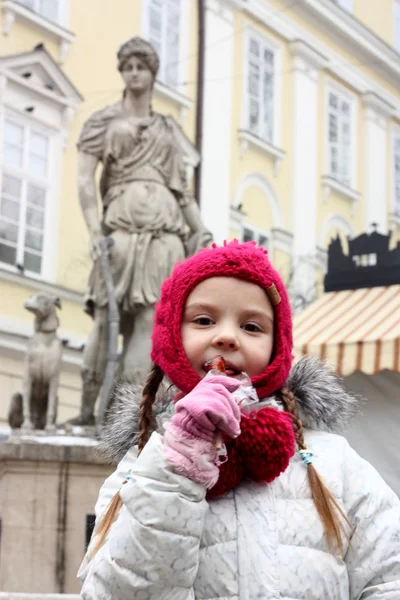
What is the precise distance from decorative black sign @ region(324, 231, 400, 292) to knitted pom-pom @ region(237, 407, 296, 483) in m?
4.00

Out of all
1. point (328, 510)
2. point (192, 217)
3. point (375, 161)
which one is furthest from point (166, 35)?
point (328, 510)

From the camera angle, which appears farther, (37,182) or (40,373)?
(37,182)

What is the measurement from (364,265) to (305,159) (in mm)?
15583

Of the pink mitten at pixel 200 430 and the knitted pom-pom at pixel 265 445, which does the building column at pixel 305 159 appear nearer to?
the knitted pom-pom at pixel 265 445

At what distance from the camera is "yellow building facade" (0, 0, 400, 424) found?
15391 millimetres

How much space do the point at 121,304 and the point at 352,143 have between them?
54.4ft

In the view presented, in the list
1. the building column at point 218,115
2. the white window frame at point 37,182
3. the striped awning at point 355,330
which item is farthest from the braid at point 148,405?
the building column at point 218,115

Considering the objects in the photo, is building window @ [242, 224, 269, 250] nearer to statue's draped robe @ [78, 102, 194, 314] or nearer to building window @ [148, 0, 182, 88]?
building window @ [148, 0, 182, 88]

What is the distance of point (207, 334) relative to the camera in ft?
6.29

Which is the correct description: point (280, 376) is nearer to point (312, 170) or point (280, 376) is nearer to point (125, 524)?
point (125, 524)

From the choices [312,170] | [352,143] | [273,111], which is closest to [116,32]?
[273,111]

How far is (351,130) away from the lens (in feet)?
75.3

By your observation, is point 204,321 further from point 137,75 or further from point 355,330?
point 137,75

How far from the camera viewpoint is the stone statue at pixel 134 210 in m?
7.04
